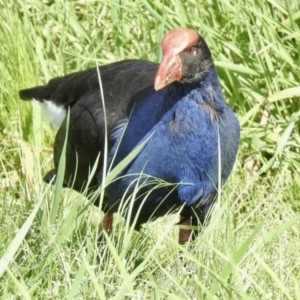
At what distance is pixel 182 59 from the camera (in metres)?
3.20

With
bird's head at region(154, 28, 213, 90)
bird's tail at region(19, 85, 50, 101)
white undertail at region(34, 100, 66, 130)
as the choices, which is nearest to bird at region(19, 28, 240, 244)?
bird's head at region(154, 28, 213, 90)

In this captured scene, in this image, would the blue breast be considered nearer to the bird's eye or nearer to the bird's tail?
the bird's eye

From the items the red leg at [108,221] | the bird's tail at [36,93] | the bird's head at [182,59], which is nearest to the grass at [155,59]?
the red leg at [108,221]

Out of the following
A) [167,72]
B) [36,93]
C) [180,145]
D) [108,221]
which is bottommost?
[108,221]

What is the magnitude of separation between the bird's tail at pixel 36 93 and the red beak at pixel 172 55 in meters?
1.05

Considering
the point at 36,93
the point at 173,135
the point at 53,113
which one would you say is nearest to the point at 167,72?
the point at 173,135

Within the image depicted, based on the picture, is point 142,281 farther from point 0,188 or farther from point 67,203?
point 0,188

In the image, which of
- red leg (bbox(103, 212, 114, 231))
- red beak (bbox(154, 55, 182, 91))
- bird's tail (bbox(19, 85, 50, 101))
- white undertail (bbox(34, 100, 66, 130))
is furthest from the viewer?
bird's tail (bbox(19, 85, 50, 101))

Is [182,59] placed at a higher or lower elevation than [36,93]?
higher

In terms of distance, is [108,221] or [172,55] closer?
[172,55]

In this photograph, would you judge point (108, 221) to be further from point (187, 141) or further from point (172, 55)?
point (172, 55)

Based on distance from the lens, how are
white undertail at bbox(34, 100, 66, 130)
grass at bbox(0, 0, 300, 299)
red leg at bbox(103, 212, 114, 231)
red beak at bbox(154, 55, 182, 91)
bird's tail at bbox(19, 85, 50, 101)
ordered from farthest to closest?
bird's tail at bbox(19, 85, 50, 101), white undertail at bbox(34, 100, 66, 130), red leg at bbox(103, 212, 114, 231), red beak at bbox(154, 55, 182, 91), grass at bbox(0, 0, 300, 299)

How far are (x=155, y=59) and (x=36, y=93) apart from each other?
2.13 feet

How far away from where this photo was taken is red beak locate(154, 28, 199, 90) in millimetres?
3109
